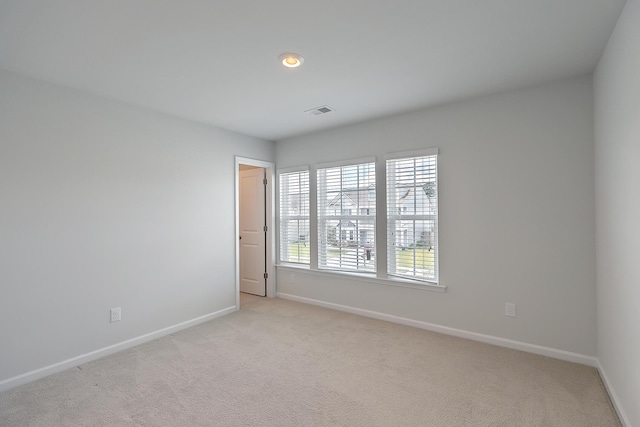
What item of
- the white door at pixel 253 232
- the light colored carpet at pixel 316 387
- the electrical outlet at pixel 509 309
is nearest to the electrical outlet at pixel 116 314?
the light colored carpet at pixel 316 387

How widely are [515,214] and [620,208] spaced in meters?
1.01

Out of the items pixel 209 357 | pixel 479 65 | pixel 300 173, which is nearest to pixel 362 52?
pixel 479 65

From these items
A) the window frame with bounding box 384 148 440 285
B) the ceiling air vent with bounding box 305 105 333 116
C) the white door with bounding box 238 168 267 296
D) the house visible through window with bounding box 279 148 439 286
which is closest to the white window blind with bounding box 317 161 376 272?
the house visible through window with bounding box 279 148 439 286

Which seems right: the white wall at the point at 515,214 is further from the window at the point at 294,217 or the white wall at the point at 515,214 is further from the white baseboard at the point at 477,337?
the window at the point at 294,217

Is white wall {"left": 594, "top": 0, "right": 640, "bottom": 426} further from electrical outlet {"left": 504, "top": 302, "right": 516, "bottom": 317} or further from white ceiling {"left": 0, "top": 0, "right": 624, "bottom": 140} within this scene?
electrical outlet {"left": 504, "top": 302, "right": 516, "bottom": 317}

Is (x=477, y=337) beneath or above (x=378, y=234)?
beneath

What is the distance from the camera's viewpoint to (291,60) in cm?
239

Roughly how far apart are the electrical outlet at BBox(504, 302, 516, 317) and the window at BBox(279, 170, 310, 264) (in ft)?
8.46

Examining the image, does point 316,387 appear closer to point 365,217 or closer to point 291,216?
point 365,217

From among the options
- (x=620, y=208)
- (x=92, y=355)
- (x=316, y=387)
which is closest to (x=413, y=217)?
(x=620, y=208)

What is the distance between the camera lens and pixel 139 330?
3.26 m

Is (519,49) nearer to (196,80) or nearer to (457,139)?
(457,139)

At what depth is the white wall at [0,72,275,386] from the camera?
2.50m

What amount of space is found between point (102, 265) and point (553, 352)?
427 cm
